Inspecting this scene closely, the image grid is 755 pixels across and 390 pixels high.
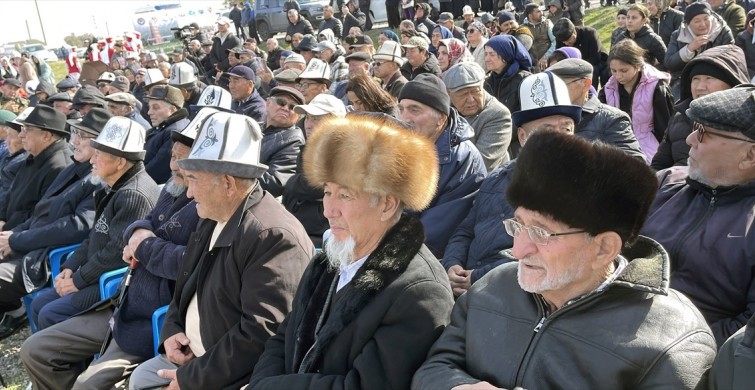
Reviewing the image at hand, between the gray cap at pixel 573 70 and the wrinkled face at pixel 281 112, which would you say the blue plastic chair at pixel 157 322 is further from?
the gray cap at pixel 573 70

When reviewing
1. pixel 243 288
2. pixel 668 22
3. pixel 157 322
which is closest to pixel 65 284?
pixel 157 322

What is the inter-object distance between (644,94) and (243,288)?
13.9 ft

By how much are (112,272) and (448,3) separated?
19067 mm

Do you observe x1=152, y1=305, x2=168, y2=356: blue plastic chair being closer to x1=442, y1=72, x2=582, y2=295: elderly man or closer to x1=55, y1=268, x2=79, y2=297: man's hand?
x1=55, y1=268, x2=79, y2=297: man's hand

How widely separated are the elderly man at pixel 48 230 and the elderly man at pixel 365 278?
3.12 meters

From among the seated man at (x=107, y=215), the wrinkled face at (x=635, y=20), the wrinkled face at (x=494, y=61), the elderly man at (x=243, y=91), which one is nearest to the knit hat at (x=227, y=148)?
the seated man at (x=107, y=215)

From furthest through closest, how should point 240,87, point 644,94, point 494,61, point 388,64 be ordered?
1. point 240,87
2. point 388,64
3. point 494,61
4. point 644,94

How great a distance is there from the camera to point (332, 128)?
288cm

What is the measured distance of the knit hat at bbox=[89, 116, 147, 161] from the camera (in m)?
4.95

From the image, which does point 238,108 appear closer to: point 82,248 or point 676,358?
point 82,248

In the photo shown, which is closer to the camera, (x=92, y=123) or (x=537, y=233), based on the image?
(x=537, y=233)

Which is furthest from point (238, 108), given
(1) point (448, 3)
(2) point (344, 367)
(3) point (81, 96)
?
(1) point (448, 3)

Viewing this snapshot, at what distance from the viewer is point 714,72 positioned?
4242mm

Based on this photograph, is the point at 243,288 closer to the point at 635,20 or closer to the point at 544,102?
the point at 544,102
